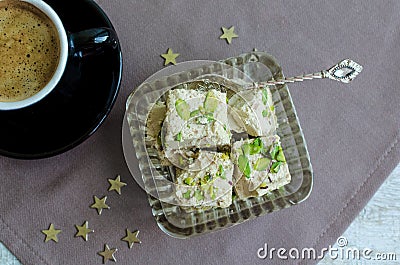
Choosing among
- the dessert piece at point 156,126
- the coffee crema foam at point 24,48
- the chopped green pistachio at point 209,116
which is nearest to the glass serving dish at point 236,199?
the dessert piece at point 156,126

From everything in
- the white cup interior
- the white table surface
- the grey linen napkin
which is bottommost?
the white table surface

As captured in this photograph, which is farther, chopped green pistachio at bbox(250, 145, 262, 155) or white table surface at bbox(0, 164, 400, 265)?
white table surface at bbox(0, 164, 400, 265)

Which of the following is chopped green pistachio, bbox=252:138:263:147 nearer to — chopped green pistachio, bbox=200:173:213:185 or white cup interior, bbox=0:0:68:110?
chopped green pistachio, bbox=200:173:213:185

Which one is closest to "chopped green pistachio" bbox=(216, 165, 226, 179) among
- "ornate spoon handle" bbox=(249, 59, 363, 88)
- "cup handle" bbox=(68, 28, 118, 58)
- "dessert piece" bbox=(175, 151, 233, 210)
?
"dessert piece" bbox=(175, 151, 233, 210)

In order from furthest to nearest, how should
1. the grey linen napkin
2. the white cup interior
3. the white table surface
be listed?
the white table surface → the grey linen napkin → the white cup interior

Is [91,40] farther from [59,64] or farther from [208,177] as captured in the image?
[208,177]

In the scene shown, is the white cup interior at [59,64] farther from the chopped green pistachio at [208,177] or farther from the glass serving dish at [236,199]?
the chopped green pistachio at [208,177]
